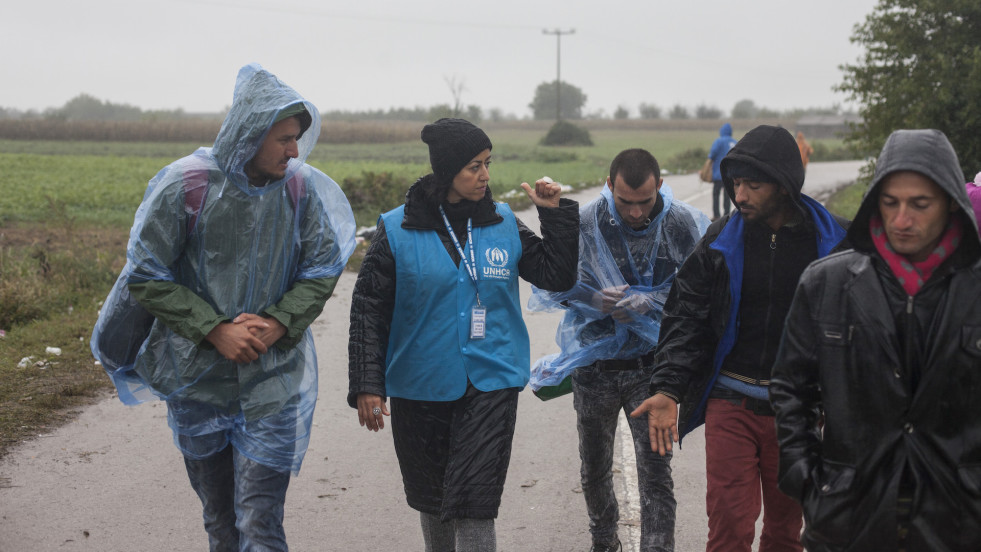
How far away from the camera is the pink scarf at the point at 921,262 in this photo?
8.52 feet

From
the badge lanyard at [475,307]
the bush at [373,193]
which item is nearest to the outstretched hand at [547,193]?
the badge lanyard at [475,307]

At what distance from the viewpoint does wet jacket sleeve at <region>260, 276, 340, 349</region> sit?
379 cm

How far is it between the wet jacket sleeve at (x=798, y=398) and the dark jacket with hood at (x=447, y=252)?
139 cm

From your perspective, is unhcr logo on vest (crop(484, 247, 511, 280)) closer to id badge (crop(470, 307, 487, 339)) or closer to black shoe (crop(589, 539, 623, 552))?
id badge (crop(470, 307, 487, 339))

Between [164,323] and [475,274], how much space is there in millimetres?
1191

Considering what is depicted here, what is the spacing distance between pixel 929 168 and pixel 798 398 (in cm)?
71

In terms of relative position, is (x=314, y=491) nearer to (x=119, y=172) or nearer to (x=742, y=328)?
(x=742, y=328)

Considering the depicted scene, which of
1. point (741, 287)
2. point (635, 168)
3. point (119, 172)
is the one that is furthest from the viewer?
point (119, 172)

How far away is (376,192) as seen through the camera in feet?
66.6

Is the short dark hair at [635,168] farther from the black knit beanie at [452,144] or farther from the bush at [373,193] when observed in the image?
the bush at [373,193]

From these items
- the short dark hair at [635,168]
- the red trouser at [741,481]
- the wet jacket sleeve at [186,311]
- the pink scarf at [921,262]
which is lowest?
the red trouser at [741,481]

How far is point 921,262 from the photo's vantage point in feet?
8.61

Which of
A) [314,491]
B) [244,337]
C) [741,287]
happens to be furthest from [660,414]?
[314,491]

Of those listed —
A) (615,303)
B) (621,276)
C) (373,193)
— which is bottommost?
(373,193)
